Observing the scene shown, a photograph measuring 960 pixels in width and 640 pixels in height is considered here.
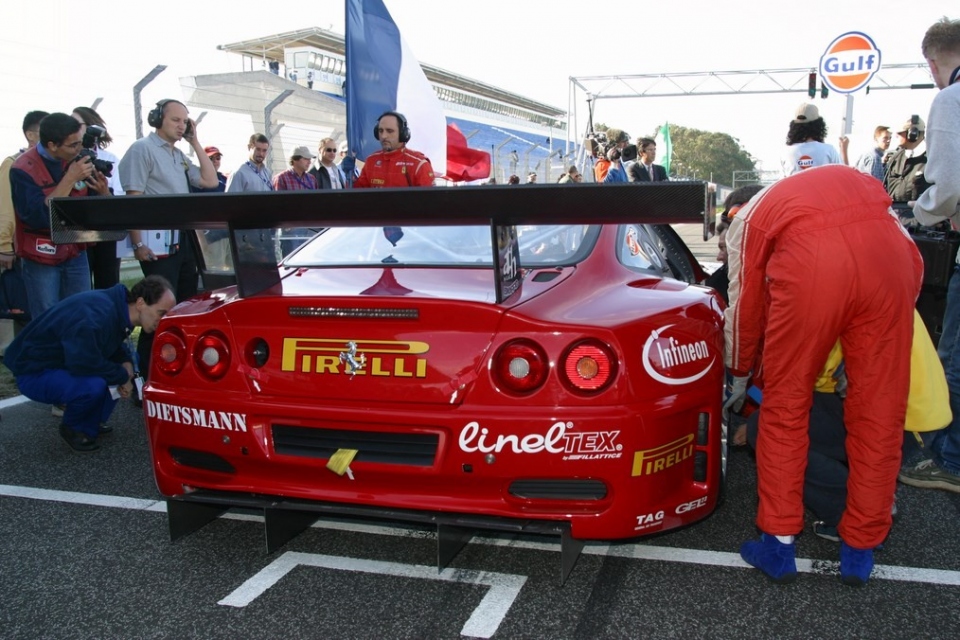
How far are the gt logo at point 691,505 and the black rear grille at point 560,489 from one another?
0.30 meters

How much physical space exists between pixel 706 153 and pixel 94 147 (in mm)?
97648

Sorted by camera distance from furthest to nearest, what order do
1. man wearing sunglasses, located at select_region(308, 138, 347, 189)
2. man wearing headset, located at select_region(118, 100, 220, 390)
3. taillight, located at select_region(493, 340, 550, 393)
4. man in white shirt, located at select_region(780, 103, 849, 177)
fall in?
man wearing sunglasses, located at select_region(308, 138, 347, 189)
man wearing headset, located at select_region(118, 100, 220, 390)
man in white shirt, located at select_region(780, 103, 849, 177)
taillight, located at select_region(493, 340, 550, 393)

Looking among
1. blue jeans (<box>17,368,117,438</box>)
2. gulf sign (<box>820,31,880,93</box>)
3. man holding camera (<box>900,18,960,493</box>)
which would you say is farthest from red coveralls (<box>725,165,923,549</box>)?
gulf sign (<box>820,31,880,93</box>)

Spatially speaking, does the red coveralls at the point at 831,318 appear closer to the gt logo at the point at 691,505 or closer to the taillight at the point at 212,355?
the gt logo at the point at 691,505

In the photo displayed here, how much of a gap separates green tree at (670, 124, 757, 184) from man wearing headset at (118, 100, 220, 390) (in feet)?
305

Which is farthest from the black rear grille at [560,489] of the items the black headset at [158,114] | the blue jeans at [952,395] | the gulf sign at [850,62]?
the gulf sign at [850,62]

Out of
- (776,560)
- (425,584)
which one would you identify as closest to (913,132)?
(776,560)

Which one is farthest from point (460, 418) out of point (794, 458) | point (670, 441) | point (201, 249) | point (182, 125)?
point (182, 125)

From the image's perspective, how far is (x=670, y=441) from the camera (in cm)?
234

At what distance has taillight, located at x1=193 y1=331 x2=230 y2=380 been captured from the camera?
251 cm

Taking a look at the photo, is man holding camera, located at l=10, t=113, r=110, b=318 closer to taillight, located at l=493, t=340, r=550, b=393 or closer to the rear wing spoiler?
the rear wing spoiler

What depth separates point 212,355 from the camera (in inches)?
99.3

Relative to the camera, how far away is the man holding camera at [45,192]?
4.56 metres

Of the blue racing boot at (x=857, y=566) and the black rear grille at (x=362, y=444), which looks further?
the blue racing boot at (x=857, y=566)
